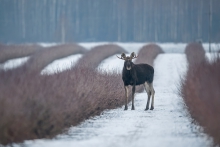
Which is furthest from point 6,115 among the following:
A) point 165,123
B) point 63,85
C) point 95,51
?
point 95,51

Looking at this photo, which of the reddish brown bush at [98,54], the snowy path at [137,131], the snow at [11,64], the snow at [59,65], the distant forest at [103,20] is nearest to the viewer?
the snowy path at [137,131]

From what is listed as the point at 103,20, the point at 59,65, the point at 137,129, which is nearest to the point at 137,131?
the point at 137,129

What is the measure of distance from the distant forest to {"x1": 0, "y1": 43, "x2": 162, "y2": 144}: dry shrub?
78004 millimetres

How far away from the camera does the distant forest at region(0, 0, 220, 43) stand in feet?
326

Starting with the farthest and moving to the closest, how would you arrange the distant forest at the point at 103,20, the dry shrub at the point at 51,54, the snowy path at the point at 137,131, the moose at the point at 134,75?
1. the distant forest at the point at 103,20
2. the dry shrub at the point at 51,54
3. the moose at the point at 134,75
4. the snowy path at the point at 137,131

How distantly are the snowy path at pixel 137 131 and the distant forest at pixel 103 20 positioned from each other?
75485 mm

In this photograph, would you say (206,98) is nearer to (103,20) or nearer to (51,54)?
(51,54)

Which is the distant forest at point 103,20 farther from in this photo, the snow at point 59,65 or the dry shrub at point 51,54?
the snow at point 59,65

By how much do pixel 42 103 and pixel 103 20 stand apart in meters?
93.1

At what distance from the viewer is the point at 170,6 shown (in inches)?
4026

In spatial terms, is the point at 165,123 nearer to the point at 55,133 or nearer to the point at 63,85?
the point at 63,85

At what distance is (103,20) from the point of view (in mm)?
107062

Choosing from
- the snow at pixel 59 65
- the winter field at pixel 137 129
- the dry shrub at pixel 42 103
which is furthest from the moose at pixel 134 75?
the snow at pixel 59 65

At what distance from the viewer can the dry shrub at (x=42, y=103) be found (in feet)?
44.2
